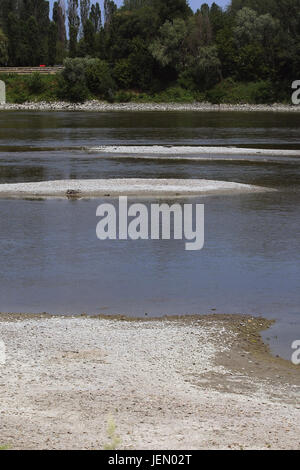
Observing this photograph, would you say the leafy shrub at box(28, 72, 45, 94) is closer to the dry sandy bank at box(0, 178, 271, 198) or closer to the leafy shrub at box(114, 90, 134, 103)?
the leafy shrub at box(114, 90, 134, 103)

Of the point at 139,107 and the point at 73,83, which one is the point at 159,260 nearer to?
the point at 139,107

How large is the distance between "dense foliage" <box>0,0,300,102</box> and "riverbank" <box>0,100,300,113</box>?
2047 millimetres

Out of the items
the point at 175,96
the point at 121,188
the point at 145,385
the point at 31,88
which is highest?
the point at 31,88

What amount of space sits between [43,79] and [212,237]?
13167 centimetres

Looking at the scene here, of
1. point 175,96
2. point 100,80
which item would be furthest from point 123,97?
point 175,96

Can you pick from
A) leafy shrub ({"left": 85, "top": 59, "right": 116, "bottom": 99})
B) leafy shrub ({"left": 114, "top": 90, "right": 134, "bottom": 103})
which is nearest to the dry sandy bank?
leafy shrub ({"left": 114, "top": 90, "right": 134, "bottom": 103})

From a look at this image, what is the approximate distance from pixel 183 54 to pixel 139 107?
59.0 feet

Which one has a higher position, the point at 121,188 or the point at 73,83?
the point at 73,83

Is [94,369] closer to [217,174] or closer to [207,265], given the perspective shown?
[207,265]

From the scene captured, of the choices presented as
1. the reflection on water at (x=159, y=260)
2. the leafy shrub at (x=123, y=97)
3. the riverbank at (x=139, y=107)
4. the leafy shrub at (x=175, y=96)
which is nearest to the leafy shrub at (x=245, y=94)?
the riverbank at (x=139, y=107)

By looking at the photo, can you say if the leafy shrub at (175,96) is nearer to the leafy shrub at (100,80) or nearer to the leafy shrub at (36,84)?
the leafy shrub at (100,80)

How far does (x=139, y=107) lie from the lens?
477 ft

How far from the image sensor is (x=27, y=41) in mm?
166625
